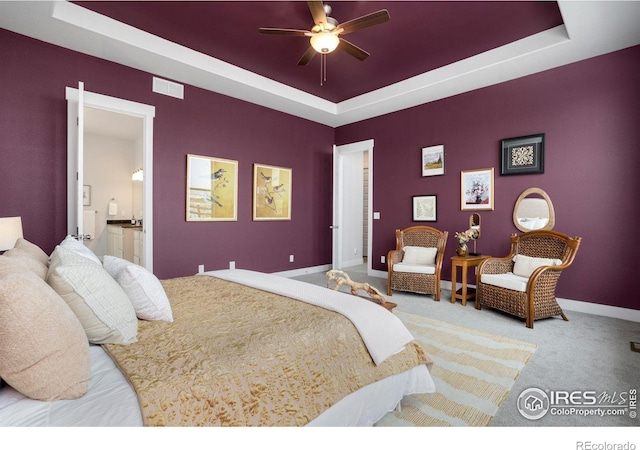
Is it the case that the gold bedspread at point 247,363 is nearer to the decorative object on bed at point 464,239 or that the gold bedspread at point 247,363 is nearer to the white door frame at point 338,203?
the decorative object on bed at point 464,239

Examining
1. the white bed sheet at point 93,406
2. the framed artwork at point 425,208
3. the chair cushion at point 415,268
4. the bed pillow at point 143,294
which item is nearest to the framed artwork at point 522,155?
the framed artwork at point 425,208

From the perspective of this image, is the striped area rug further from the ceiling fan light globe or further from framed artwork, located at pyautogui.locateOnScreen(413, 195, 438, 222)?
the ceiling fan light globe

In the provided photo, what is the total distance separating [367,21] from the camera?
2.63 m

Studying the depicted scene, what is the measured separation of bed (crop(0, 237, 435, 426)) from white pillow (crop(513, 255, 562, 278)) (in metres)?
2.43

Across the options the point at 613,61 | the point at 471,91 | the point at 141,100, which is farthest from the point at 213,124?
the point at 613,61

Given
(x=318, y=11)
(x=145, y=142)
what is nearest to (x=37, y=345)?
(x=318, y=11)

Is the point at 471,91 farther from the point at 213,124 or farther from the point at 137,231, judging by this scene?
the point at 137,231

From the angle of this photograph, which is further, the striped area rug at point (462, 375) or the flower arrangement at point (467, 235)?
the flower arrangement at point (467, 235)

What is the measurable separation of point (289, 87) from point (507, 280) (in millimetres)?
4039

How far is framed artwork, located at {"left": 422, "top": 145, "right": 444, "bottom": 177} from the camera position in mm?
4799

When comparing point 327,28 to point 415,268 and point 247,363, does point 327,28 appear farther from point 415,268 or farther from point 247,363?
point 415,268

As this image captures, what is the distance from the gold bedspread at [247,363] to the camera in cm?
100

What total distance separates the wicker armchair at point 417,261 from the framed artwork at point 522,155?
1.20 metres

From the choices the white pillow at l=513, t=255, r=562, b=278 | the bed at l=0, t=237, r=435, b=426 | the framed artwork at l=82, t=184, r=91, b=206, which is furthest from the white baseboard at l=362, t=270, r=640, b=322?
the framed artwork at l=82, t=184, r=91, b=206
